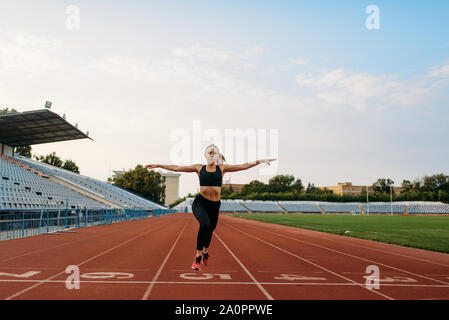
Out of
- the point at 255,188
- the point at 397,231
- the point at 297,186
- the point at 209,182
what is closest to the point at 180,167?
the point at 209,182

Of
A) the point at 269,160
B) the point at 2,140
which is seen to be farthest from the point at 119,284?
the point at 2,140

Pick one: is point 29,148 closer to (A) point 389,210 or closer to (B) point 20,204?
(B) point 20,204

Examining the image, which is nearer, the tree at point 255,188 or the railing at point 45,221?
the railing at point 45,221

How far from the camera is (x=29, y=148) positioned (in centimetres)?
6669

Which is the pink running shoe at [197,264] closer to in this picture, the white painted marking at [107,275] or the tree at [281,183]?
the white painted marking at [107,275]

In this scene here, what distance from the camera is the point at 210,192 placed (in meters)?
5.40

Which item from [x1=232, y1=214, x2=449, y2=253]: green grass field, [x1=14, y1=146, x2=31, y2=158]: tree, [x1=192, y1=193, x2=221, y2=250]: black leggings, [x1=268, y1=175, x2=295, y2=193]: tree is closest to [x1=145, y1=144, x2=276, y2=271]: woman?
[x1=192, y1=193, x2=221, y2=250]: black leggings

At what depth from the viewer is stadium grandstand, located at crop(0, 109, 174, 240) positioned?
16797 millimetres

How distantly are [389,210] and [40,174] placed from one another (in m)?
83.2

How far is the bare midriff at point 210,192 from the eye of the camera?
5379 mm

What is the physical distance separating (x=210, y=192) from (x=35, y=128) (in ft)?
93.6

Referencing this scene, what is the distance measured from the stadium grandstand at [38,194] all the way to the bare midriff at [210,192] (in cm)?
1256

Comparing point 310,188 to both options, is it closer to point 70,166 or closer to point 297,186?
point 297,186

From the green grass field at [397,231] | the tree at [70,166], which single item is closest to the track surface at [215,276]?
the green grass field at [397,231]
